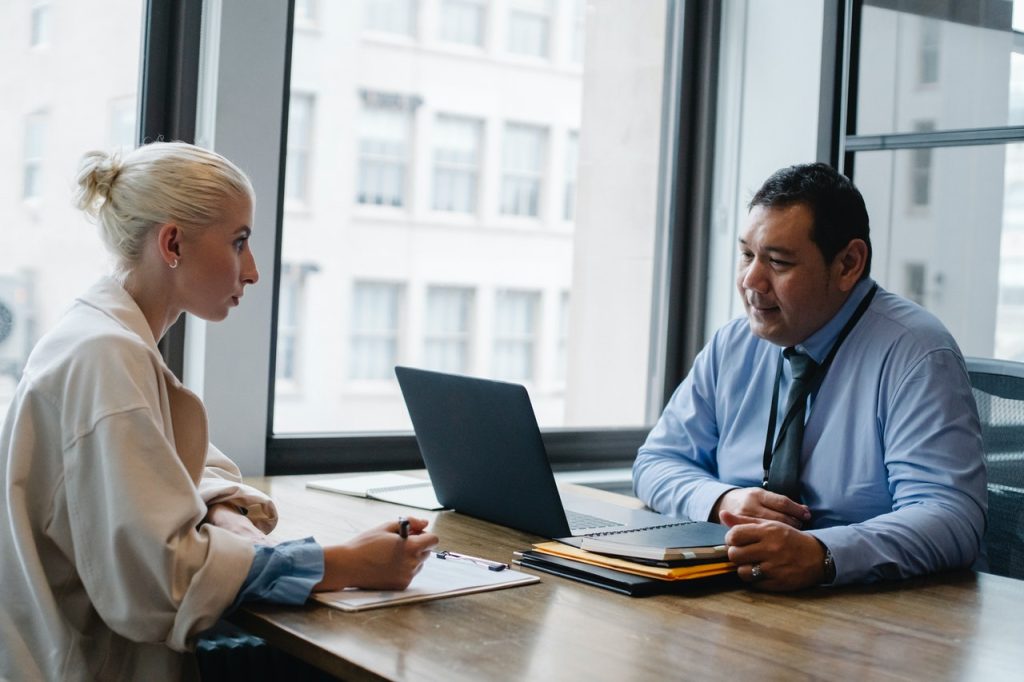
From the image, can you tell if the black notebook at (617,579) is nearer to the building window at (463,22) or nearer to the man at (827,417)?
the man at (827,417)

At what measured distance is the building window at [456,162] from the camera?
9.96 ft

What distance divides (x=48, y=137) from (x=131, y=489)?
1334mm

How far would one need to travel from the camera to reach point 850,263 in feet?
7.03

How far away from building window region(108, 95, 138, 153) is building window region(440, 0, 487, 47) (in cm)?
88

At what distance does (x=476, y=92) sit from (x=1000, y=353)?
1.54 meters

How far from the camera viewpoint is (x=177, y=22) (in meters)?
2.52

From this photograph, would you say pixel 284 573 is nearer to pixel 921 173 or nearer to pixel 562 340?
pixel 562 340

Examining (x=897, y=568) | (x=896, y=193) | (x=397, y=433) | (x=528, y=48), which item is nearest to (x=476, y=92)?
(x=528, y=48)

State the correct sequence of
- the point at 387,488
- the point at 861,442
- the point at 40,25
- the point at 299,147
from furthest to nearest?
the point at 299,147, the point at 40,25, the point at 387,488, the point at 861,442

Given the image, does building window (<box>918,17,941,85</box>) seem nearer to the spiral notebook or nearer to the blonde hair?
the spiral notebook

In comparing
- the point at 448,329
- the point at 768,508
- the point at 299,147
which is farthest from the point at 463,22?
the point at 768,508

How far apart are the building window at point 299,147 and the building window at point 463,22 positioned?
49cm

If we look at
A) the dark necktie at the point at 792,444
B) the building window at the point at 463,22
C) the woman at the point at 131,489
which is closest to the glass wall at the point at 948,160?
the dark necktie at the point at 792,444

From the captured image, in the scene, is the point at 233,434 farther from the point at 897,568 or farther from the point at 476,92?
the point at 897,568
